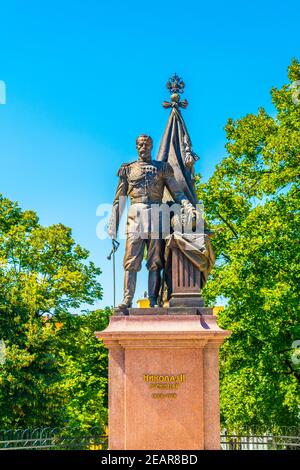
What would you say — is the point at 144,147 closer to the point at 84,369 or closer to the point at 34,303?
the point at 34,303

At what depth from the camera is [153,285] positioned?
37.4ft

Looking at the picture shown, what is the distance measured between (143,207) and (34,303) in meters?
17.2

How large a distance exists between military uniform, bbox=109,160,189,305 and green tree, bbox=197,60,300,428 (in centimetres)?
1058

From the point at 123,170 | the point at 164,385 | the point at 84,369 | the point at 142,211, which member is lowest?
the point at 164,385

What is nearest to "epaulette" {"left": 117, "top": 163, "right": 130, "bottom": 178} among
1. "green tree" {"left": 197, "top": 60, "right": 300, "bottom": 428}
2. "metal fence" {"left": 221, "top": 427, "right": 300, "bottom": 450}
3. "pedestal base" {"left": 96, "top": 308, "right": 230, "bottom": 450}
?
"pedestal base" {"left": 96, "top": 308, "right": 230, "bottom": 450}

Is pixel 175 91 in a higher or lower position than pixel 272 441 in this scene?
higher

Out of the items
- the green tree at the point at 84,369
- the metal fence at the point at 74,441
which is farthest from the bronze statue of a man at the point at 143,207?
the green tree at the point at 84,369

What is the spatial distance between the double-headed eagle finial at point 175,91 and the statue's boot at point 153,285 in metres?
3.21

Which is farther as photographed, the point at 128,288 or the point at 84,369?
the point at 84,369

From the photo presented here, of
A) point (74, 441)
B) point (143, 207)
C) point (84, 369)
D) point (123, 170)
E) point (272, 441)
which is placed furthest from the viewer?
point (84, 369)

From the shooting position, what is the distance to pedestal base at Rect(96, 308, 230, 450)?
10.0m

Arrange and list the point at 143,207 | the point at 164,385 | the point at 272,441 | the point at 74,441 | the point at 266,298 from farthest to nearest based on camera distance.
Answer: the point at 266,298 < the point at 74,441 < the point at 272,441 < the point at 143,207 < the point at 164,385

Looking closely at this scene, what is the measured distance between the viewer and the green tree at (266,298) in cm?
2209

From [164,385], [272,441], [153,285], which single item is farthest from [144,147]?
[272,441]
